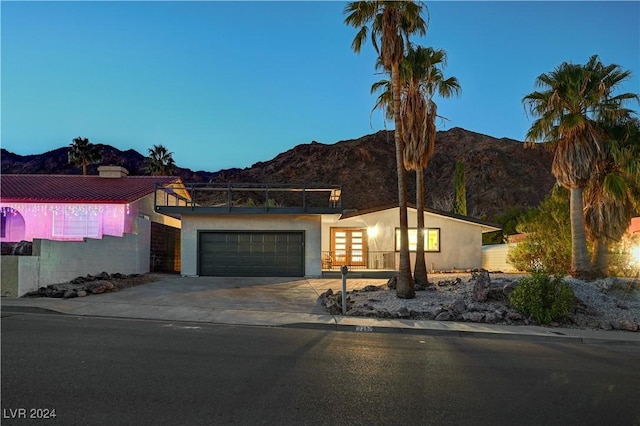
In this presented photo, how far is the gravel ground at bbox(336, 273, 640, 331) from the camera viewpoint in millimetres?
11805

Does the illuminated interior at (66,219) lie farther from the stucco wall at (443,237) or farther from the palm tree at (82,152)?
the palm tree at (82,152)

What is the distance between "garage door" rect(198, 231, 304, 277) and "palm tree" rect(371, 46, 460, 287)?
23.2 feet

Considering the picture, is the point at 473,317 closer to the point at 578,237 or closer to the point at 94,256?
the point at 578,237

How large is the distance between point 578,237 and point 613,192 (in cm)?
183

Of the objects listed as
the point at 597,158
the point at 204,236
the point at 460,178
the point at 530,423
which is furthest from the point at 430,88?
the point at 460,178

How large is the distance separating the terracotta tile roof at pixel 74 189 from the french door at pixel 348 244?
9843mm

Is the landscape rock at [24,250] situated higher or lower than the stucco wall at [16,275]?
higher

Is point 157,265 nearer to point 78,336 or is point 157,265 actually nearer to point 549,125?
point 78,336

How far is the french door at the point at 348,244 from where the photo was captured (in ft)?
85.2

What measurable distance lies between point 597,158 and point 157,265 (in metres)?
19.1

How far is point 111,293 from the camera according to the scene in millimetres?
14984

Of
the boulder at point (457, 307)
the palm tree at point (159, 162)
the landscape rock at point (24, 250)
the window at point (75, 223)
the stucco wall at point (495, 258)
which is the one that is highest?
the palm tree at point (159, 162)

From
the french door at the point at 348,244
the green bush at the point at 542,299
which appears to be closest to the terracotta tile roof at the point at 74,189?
the french door at the point at 348,244

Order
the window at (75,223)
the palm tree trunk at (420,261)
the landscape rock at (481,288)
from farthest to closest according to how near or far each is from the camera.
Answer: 1. the window at (75,223)
2. the palm tree trunk at (420,261)
3. the landscape rock at (481,288)
